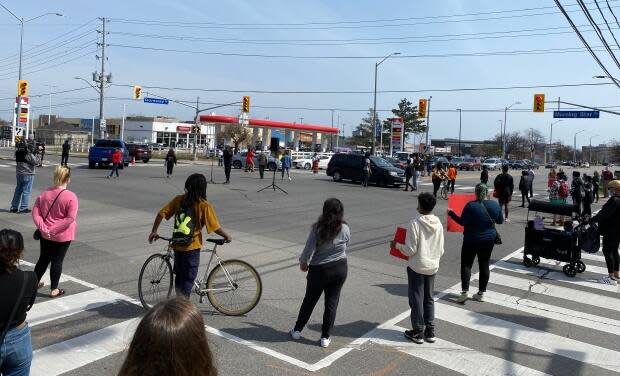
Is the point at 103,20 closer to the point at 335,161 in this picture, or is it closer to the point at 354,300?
the point at 335,161

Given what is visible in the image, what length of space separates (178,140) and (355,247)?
8820 cm

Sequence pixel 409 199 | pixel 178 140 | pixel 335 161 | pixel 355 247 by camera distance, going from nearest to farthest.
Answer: pixel 355 247
pixel 409 199
pixel 335 161
pixel 178 140

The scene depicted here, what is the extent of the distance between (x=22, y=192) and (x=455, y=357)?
39.1 feet

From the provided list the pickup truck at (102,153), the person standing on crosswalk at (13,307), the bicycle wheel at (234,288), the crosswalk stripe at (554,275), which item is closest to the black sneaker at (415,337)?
the bicycle wheel at (234,288)

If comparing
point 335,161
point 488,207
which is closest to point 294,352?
point 488,207

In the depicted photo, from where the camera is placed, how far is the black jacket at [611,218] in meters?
8.74

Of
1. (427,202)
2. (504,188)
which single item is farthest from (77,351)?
(504,188)

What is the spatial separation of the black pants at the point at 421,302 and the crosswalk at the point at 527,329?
0.70ft

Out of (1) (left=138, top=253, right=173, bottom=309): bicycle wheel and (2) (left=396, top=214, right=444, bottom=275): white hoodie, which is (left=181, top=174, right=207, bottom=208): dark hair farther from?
(2) (left=396, top=214, right=444, bottom=275): white hoodie

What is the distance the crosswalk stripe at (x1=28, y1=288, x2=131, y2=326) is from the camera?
6.06 meters

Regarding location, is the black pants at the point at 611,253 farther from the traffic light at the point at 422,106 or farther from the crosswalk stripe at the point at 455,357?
A: the traffic light at the point at 422,106

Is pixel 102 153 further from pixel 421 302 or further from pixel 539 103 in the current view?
pixel 539 103

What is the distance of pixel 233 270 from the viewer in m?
6.45

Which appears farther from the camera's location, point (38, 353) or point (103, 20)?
point (103, 20)
